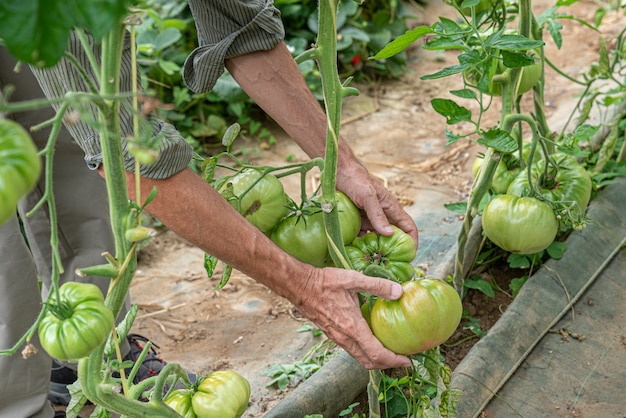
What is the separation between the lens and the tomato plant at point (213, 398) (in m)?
1.34

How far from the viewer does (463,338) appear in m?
2.15

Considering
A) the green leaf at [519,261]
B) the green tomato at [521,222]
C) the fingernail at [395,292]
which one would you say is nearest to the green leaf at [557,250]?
the green leaf at [519,261]

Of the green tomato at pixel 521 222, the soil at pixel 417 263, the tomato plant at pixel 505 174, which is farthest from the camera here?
the soil at pixel 417 263

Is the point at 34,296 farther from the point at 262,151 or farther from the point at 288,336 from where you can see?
the point at 262,151

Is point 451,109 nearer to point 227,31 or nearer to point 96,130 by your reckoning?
point 227,31

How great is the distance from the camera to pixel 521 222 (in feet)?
6.18

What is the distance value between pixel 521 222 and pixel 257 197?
29.6 inches

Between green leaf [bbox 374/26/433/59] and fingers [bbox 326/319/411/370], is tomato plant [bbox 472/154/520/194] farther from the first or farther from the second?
fingers [bbox 326/319/411/370]

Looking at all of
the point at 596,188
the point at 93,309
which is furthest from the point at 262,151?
the point at 93,309

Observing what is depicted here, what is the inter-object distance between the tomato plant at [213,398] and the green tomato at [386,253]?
34 cm

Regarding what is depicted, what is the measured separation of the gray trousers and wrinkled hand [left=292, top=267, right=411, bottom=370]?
0.75m

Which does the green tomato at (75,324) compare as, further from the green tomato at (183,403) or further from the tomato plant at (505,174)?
the tomato plant at (505,174)

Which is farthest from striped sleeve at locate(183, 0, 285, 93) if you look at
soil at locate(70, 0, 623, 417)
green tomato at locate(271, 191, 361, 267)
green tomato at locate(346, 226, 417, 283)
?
soil at locate(70, 0, 623, 417)

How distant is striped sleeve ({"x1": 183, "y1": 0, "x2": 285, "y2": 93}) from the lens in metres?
1.64
